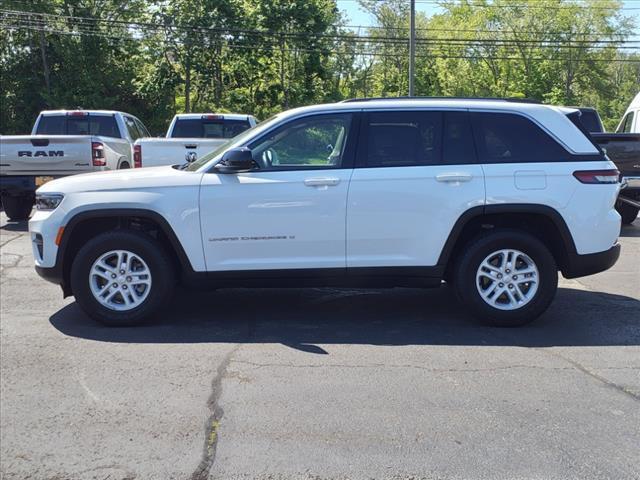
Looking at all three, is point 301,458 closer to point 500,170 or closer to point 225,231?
point 225,231

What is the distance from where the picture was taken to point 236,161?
5.39m

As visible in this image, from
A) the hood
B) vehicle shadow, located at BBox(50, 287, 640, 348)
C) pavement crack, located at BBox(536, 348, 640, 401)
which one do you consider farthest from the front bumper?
pavement crack, located at BBox(536, 348, 640, 401)

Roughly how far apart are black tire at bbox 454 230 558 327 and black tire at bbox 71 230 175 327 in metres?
2.54

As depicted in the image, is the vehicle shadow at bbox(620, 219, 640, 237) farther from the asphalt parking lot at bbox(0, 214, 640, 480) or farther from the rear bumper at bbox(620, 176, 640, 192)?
the asphalt parking lot at bbox(0, 214, 640, 480)

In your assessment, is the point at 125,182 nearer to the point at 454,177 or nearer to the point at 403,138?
the point at 403,138

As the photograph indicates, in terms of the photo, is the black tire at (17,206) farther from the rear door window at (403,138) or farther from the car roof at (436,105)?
the rear door window at (403,138)

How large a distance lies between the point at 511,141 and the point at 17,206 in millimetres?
10003

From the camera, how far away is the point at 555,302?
6621 millimetres

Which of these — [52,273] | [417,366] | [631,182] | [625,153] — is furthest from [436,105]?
[631,182]

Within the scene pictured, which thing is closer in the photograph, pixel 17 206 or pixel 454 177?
pixel 454 177

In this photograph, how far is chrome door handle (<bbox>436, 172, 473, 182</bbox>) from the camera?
548 cm

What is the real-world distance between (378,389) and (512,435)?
968 millimetres

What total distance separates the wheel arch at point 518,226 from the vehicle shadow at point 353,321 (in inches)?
22.9

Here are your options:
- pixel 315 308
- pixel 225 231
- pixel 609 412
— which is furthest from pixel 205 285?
pixel 609 412
